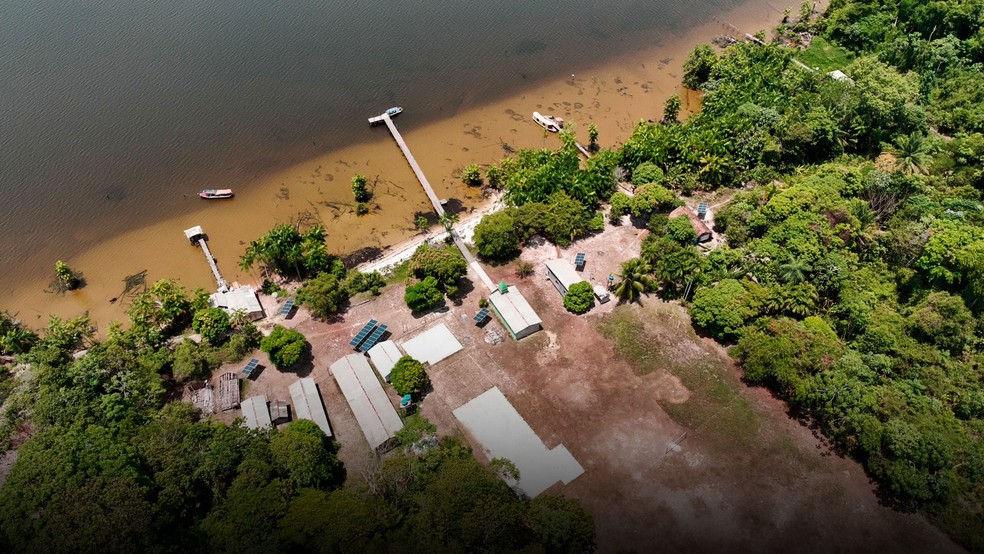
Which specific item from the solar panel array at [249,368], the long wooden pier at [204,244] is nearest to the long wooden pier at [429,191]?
the solar panel array at [249,368]

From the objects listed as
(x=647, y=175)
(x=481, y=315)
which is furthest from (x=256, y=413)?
(x=647, y=175)

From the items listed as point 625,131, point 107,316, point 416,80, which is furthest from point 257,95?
point 625,131

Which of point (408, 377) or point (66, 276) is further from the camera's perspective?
point (66, 276)

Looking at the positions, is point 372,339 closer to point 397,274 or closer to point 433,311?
point 433,311

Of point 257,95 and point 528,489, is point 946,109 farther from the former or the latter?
point 257,95

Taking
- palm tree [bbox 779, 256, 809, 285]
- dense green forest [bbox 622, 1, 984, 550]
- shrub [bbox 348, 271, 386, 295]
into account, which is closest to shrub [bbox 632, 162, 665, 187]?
dense green forest [bbox 622, 1, 984, 550]

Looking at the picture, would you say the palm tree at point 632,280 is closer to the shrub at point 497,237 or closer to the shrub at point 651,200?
the shrub at point 651,200

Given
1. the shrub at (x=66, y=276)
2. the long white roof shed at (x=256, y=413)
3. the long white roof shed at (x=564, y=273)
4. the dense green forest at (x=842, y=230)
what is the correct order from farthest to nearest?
the shrub at (x=66, y=276) → the long white roof shed at (x=564, y=273) → the long white roof shed at (x=256, y=413) → the dense green forest at (x=842, y=230)
